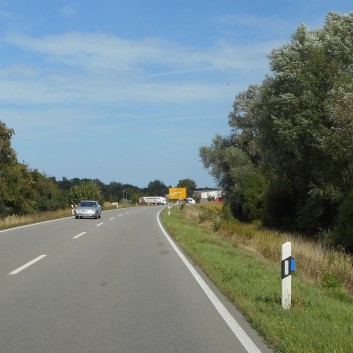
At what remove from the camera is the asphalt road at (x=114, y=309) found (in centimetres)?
608

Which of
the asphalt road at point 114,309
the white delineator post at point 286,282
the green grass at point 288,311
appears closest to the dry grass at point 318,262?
the green grass at point 288,311

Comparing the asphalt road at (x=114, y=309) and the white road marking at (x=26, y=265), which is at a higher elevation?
the white road marking at (x=26, y=265)

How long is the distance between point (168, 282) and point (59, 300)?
8.74 feet

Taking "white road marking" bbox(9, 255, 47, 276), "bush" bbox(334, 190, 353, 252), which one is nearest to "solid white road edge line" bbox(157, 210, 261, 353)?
"white road marking" bbox(9, 255, 47, 276)

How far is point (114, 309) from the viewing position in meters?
7.98

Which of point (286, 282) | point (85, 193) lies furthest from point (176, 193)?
point (286, 282)

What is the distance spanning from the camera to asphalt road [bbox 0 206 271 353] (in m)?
6.08

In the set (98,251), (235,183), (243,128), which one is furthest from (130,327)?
(243,128)

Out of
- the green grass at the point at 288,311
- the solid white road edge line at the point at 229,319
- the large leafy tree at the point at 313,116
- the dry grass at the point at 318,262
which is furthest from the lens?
the large leafy tree at the point at 313,116

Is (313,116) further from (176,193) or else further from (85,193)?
(85,193)

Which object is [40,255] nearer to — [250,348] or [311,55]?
[250,348]

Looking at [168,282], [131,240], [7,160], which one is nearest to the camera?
[168,282]

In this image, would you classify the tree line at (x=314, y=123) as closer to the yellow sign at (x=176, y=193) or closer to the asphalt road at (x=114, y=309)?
the asphalt road at (x=114, y=309)

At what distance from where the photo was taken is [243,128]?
179 feet
